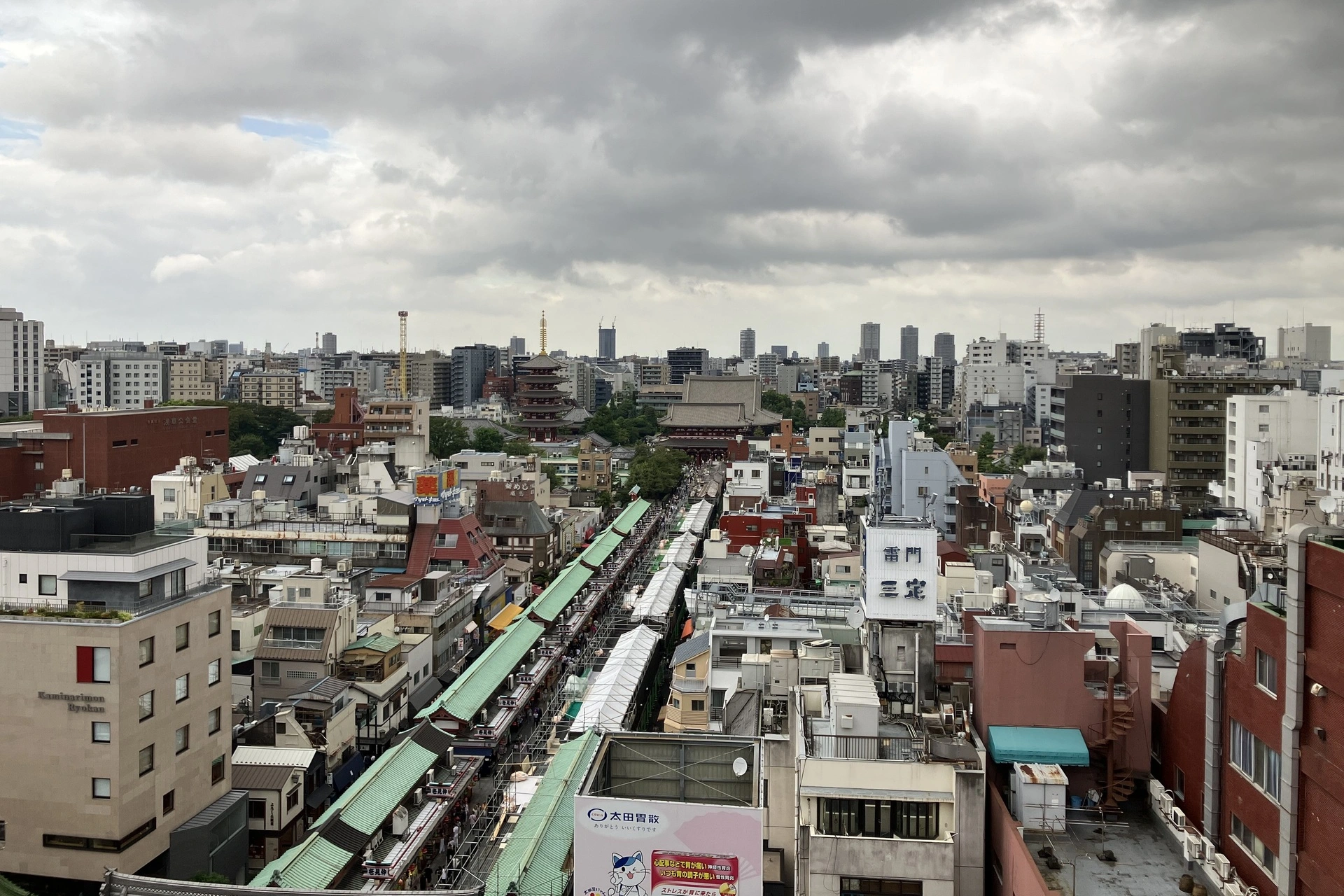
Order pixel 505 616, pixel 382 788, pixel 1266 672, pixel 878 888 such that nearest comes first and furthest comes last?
pixel 1266 672 < pixel 878 888 < pixel 382 788 < pixel 505 616

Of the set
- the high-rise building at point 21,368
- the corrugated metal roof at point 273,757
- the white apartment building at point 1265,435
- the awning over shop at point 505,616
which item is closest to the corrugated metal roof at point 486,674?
the awning over shop at point 505,616

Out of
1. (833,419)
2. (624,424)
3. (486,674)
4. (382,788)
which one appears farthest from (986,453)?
(382,788)

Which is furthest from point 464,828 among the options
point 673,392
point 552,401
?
point 673,392

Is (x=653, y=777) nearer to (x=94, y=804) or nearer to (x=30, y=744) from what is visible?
(x=94, y=804)

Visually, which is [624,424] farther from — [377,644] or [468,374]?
[377,644]

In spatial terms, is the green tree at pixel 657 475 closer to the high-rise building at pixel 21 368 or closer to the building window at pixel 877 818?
the building window at pixel 877 818

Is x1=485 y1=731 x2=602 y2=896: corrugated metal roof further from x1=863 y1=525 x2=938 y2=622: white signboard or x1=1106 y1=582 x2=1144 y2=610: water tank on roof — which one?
x1=1106 y1=582 x2=1144 y2=610: water tank on roof
